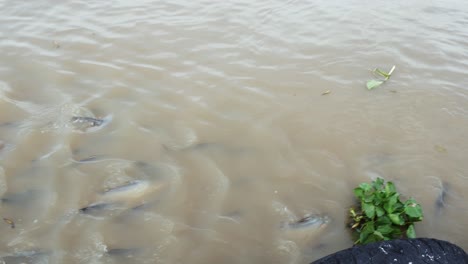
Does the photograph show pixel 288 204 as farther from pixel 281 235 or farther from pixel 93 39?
pixel 93 39

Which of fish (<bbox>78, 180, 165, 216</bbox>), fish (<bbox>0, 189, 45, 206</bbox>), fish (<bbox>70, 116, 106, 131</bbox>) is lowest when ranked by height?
fish (<bbox>78, 180, 165, 216</bbox>)

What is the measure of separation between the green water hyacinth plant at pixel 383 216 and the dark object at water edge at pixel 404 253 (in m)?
0.41

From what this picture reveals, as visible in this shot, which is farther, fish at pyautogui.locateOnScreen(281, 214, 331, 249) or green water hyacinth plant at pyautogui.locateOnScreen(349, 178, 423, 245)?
fish at pyautogui.locateOnScreen(281, 214, 331, 249)

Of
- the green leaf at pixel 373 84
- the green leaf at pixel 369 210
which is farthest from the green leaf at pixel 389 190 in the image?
the green leaf at pixel 373 84

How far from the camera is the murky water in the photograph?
263 cm

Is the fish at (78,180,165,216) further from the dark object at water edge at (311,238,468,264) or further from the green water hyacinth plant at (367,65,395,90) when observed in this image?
the green water hyacinth plant at (367,65,395,90)

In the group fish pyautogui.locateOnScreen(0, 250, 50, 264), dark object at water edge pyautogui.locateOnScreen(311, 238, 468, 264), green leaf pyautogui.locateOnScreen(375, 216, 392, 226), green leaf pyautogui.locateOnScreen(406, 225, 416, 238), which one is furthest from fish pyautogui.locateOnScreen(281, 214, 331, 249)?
fish pyautogui.locateOnScreen(0, 250, 50, 264)

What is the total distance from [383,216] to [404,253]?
58 cm

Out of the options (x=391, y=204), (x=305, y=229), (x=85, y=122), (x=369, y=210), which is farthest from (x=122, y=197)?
(x=391, y=204)

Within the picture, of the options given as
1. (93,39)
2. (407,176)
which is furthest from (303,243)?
(93,39)

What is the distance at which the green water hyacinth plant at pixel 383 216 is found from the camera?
2.50 m

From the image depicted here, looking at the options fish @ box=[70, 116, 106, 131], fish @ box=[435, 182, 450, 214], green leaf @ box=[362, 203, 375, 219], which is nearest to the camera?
green leaf @ box=[362, 203, 375, 219]

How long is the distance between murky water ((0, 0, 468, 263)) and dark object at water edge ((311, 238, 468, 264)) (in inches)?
22.0

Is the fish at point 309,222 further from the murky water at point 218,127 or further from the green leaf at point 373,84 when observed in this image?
the green leaf at point 373,84
